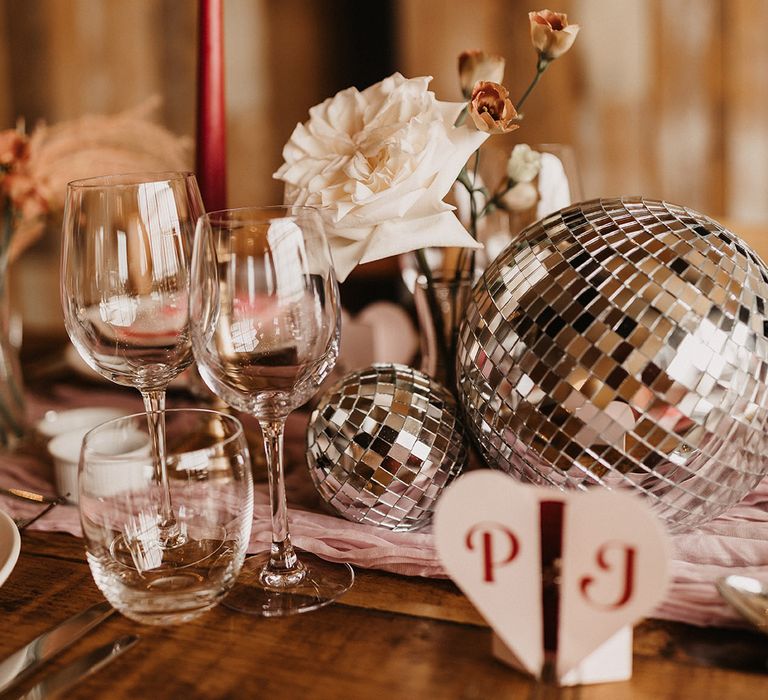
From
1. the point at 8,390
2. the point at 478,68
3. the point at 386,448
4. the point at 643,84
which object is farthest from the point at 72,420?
the point at 643,84

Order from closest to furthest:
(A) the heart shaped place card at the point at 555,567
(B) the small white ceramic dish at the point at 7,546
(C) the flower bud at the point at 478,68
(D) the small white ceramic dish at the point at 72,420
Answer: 1. (A) the heart shaped place card at the point at 555,567
2. (B) the small white ceramic dish at the point at 7,546
3. (C) the flower bud at the point at 478,68
4. (D) the small white ceramic dish at the point at 72,420

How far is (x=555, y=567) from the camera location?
463mm

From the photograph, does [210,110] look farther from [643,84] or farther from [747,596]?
[643,84]

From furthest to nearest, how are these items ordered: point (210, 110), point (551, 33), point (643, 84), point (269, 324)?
point (643, 84), point (210, 110), point (551, 33), point (269, 324)

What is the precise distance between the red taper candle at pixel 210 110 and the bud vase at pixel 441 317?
0.20 m

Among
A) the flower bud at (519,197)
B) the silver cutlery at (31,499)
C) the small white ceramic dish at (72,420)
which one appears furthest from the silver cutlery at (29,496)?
the flower bud at (519,197)

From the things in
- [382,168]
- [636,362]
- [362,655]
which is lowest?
[362,655]

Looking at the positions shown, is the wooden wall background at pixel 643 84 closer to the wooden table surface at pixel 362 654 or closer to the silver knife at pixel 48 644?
the wooden table surface at pixel 362 654

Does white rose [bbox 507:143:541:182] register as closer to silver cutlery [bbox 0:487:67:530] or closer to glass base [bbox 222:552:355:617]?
glass base [bbox 222:552:355:617]

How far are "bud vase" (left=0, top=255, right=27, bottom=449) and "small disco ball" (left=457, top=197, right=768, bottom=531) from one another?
1.65ft

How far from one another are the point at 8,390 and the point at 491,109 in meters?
0.55

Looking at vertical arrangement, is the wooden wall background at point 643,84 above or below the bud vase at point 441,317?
above

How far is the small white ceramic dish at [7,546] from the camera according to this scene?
55 centimetres

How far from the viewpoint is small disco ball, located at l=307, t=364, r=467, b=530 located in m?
0.61
